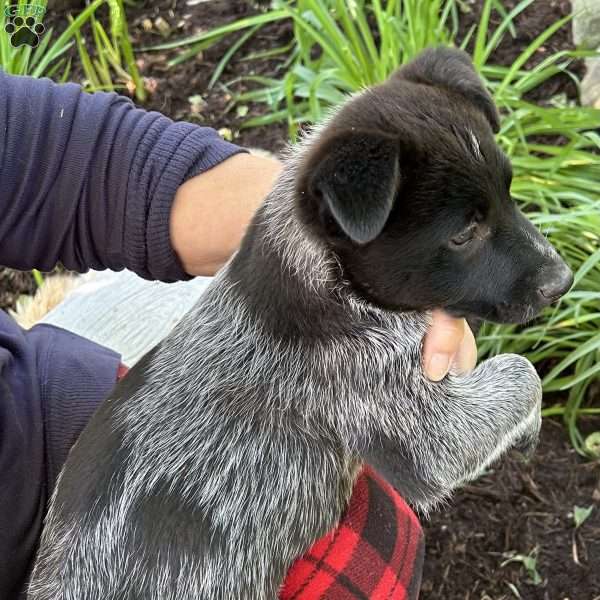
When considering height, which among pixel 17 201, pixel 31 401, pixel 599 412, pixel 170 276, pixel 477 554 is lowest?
pixel 477 554

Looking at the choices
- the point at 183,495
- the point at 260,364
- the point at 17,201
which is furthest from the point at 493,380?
the point at 17,201

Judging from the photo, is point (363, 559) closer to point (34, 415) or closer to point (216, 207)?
point (34, 415)

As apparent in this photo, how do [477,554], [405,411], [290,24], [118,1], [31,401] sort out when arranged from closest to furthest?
[405,411] → [31,401] → [477,554] → [118,1] → [290,24]

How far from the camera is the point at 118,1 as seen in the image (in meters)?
5.32

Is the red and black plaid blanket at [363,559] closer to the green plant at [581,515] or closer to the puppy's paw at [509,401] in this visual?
the puppy's paw at [509,401]

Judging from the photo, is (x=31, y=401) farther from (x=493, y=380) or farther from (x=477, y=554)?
(x=477, y=554)

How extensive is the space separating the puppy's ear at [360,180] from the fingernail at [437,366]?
0.68m

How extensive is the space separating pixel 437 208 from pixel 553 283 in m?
0.47

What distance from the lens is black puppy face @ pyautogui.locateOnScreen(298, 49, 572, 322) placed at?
2.40 meters

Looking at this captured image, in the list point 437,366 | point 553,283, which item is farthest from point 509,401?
point 553,283

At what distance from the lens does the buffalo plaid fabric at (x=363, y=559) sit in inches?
114

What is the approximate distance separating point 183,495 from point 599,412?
223 cm

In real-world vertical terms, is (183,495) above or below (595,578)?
above

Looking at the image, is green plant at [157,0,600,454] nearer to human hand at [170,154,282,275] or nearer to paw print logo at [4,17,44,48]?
human hand at [170,154,282,275]
